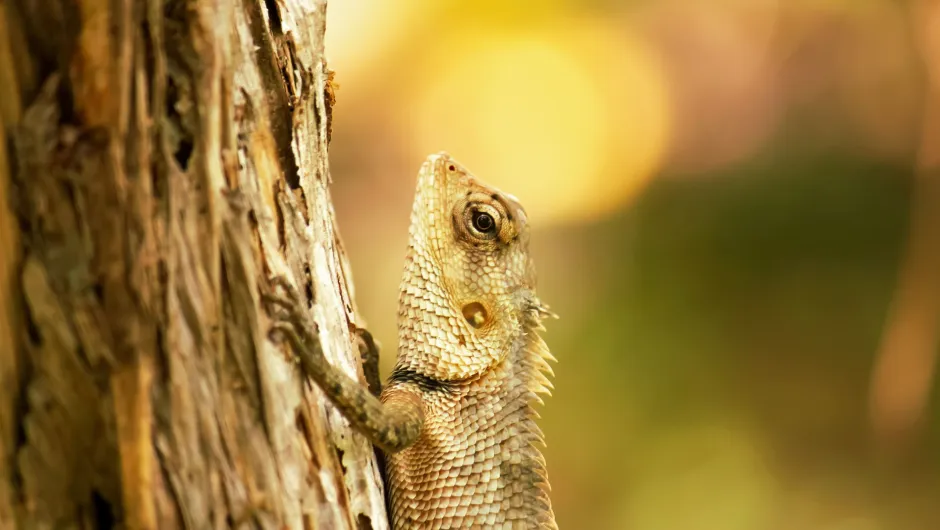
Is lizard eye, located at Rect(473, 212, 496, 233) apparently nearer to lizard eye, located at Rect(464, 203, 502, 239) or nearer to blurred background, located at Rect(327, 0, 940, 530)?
lizard eye, located at Rect(464, 203, 502, 239)

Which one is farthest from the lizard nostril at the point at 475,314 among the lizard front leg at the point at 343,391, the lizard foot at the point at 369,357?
the lizard front leg at the point at 343,391

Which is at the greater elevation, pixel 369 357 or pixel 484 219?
pixel 484 219

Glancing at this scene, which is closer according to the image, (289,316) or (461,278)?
(289,316)

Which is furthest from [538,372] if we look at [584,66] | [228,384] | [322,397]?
[584,66]

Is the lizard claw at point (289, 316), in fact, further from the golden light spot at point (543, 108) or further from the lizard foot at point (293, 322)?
the golden light spot at point (543, 108)

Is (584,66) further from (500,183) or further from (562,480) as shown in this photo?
(562,480)

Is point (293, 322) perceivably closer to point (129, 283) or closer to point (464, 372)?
point (129, 283)

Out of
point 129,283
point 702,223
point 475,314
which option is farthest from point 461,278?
point 702,223
